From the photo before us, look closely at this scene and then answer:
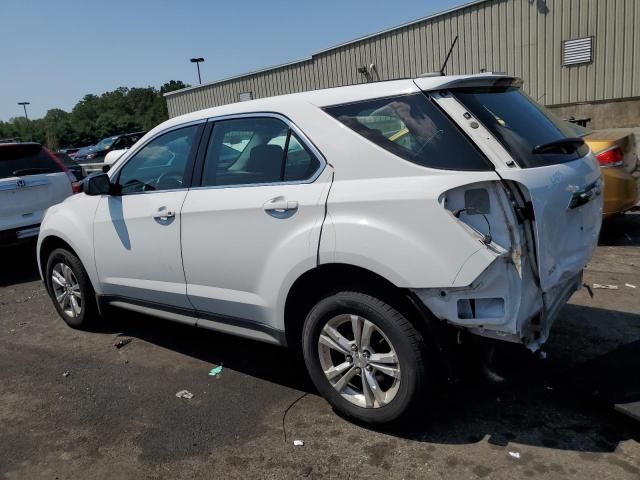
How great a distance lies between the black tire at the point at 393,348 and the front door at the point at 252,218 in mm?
269

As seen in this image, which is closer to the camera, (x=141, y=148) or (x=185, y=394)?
(x=185, y=394)

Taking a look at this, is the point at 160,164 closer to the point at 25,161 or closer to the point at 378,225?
the point at 378,225

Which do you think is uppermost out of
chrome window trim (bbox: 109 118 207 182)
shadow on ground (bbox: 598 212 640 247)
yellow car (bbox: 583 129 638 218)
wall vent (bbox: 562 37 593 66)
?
wall vent (bbox: 562 37 593 66)

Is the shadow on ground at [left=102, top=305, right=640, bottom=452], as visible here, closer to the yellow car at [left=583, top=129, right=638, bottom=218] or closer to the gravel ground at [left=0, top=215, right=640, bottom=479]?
the gravel ground at [left=0, top=215, right=640, bottom=479]

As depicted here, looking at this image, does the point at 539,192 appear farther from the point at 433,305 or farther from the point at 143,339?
the point at 143,339

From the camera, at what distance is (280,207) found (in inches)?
122

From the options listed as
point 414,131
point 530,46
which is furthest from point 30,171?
point 530,46

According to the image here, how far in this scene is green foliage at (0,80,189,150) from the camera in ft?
216

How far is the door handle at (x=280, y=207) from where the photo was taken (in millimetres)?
3057

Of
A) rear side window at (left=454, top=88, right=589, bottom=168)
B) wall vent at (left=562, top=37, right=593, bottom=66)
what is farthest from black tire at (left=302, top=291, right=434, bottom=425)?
wall vent at (left=562, top=37, right=593, bottom=66)

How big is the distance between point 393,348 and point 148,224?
2071 mm

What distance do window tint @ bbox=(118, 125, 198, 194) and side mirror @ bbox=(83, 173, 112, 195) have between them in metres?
0.10

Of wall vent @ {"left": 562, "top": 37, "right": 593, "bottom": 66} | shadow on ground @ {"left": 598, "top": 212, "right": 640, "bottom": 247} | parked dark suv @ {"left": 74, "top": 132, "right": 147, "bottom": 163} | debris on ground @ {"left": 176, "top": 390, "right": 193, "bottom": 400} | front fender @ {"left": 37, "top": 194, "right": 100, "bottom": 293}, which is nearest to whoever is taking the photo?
debris on ground @ {"left": 176, "top": 390, "right": 193, "bottom": 400}

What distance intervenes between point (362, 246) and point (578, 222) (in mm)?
1191
